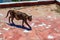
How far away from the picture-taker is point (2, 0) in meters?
1.63

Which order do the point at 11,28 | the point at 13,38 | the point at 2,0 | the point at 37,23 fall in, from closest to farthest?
the point at 13,38, the point at 11,28, the point at 37,23, the point at 2,0

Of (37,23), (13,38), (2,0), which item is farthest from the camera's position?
(2,0)

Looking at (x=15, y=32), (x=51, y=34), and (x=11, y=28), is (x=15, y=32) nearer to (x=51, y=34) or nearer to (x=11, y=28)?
(x=11, y=28)

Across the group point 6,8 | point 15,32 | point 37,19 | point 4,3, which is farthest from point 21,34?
point 4,3

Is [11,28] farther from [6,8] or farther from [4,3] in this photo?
[4,3]

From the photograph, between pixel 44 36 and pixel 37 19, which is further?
pixel 37 19

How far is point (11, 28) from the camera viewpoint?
1.00 metres

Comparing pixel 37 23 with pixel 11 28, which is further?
pixel 37 23

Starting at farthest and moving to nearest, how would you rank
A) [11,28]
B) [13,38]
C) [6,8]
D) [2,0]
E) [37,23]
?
[2,0]
[6,8]
[37,23]
[11,28]
[13,38]

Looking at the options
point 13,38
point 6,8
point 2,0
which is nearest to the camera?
point 13,38

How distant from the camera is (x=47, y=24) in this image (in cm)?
109

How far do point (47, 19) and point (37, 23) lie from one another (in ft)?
0.42

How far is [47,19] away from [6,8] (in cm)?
50

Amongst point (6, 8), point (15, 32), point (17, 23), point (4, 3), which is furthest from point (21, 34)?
point (4, 3)
